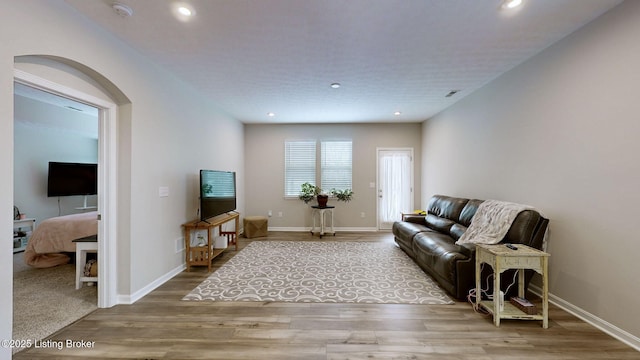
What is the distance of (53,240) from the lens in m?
3.49

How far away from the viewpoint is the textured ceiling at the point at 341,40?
6.41 ft

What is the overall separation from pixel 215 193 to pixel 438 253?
3246mm

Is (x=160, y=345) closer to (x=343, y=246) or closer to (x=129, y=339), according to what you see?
(x=129, y=339)

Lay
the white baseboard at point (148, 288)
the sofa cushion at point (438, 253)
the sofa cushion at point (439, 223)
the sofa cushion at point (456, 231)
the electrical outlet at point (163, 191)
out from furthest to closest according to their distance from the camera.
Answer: the sofa cushion at point (439, 223) < the sofa cushion at point (456, 231) < the electrical outlet at point (163, 191) < the sofa cushion at point (438, 253) < the white baseboard at point (148, 288)

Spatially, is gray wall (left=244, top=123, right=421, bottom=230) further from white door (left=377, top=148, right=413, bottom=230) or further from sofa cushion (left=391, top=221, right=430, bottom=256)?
sofa cushion (left=391, top=221, right=430, bottom=256)

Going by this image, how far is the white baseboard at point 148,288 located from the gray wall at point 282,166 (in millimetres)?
2899

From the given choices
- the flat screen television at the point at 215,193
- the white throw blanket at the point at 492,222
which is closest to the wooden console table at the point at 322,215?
the flat screen television at the point at 215,193

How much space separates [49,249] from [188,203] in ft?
6.61

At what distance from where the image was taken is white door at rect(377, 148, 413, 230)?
6156mm

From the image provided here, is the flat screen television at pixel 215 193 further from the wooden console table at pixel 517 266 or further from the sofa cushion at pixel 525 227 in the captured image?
the sofa cushion at pixel 525 227

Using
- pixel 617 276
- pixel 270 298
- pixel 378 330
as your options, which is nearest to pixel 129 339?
pixel 270 298

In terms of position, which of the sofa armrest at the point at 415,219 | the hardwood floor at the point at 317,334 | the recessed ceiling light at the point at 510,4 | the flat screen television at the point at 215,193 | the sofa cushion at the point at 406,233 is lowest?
the hardwood floor at the point at 317,334

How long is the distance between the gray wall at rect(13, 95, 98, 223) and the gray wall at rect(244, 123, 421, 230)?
11.5 feet

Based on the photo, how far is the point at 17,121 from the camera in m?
4.21
